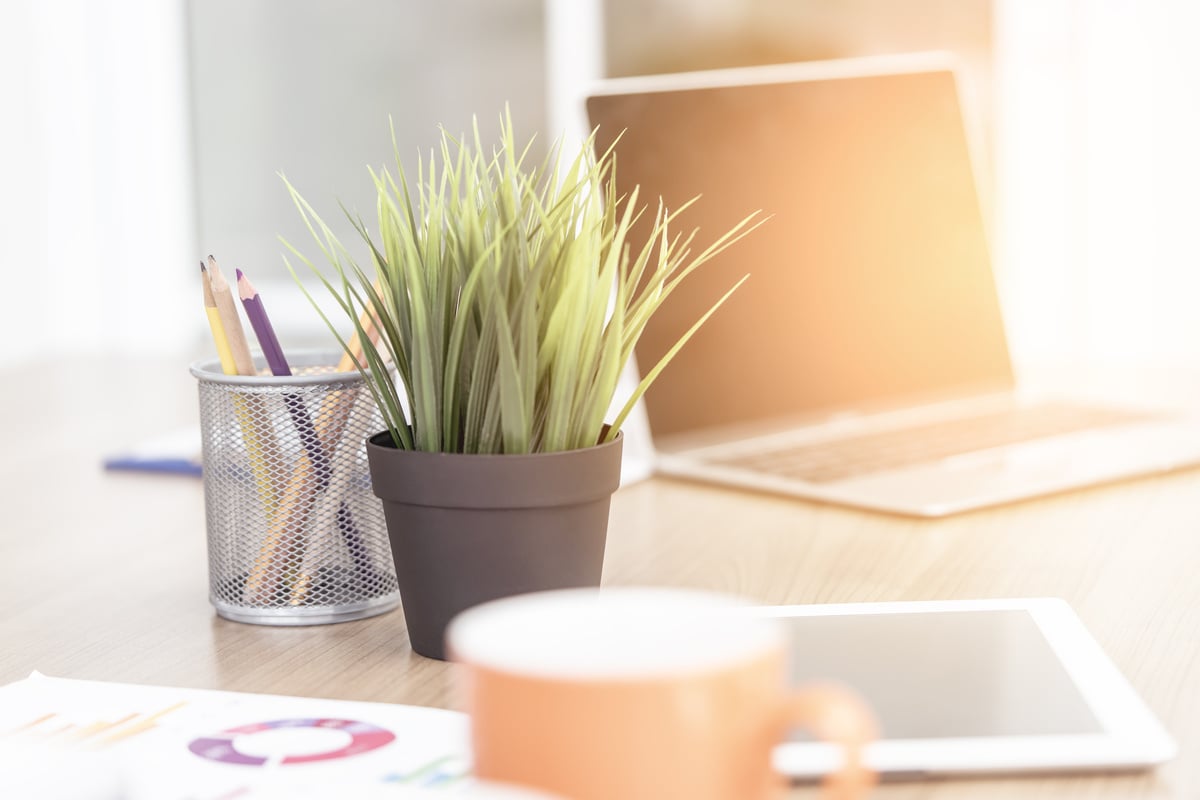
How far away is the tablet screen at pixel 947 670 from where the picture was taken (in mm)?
490

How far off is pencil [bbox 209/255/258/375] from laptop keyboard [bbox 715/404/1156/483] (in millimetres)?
408

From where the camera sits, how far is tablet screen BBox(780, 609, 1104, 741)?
1.61 ft

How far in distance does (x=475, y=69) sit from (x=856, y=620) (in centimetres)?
237

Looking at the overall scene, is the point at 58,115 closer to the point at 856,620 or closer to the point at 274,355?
the point at 274,355

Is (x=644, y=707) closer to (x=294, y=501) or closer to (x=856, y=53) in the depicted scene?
(x=294, y=501)

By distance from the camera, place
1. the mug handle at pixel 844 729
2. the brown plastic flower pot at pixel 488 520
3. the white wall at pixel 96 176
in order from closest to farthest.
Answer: the mug handle at pixel 844 729 < the brown plastic flower pot at pixel 488 520 < the white wall at pixel 96 176

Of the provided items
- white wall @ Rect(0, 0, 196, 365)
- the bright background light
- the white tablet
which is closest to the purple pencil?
the white tablet

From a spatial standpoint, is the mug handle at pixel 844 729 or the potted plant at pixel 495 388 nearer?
the mug handle at pixel 844 729

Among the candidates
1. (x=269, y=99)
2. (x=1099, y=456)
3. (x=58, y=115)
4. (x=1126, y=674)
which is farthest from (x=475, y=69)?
(x=1126, y=674)

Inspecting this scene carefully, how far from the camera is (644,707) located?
319 mm

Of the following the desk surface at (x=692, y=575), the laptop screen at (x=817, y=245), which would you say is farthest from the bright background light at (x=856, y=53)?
the desk surface at (x=692, y=575)

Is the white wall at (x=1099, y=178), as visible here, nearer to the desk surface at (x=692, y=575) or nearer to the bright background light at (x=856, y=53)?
the bright background light at (x=856, y=53)

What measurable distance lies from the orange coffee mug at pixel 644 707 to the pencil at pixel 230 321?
347mm

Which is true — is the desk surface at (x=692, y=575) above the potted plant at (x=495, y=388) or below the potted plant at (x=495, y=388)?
below
